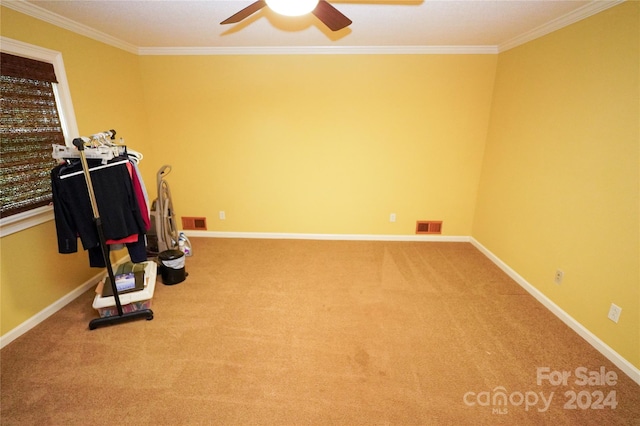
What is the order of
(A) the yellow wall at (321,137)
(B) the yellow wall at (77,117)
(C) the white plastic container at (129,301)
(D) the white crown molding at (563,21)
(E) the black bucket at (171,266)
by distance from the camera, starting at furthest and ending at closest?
(A) the yellow wall at (321,137) < (E) the black bucket at (171,266) < (C) the white plastic container at (129,301) < (B) the yellow wall at (77,117) < (D) the white crown molding at (563,21)

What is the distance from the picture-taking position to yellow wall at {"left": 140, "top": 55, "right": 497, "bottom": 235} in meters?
3.33

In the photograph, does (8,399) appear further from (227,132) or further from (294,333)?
(227,132)

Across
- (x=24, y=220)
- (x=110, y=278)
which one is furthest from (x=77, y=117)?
(x=110, y=278)

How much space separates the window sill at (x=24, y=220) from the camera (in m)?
2.00

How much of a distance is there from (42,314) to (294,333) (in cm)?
203

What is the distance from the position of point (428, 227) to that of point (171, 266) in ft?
10.2

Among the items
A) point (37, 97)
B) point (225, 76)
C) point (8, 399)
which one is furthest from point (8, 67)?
point (8, 399)

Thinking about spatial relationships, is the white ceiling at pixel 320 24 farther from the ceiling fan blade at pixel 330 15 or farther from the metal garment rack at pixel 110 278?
the metal garment rack at pixel 110 278

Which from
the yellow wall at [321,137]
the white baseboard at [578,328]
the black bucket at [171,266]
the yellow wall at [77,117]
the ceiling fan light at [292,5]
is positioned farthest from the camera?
the yellow wall at [321,137]

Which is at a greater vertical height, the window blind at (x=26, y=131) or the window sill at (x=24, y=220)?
the window blind at (x=26, y=131)

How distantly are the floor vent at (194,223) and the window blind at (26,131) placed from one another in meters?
1.63

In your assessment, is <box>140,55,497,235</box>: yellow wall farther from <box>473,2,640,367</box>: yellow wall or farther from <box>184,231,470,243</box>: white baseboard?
<box>473,2,640,367</box>: yellow wall

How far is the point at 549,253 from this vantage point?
2.50m

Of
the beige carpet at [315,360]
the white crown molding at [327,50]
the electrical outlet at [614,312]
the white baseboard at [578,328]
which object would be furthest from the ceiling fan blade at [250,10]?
the white baseboard at [578,328]
